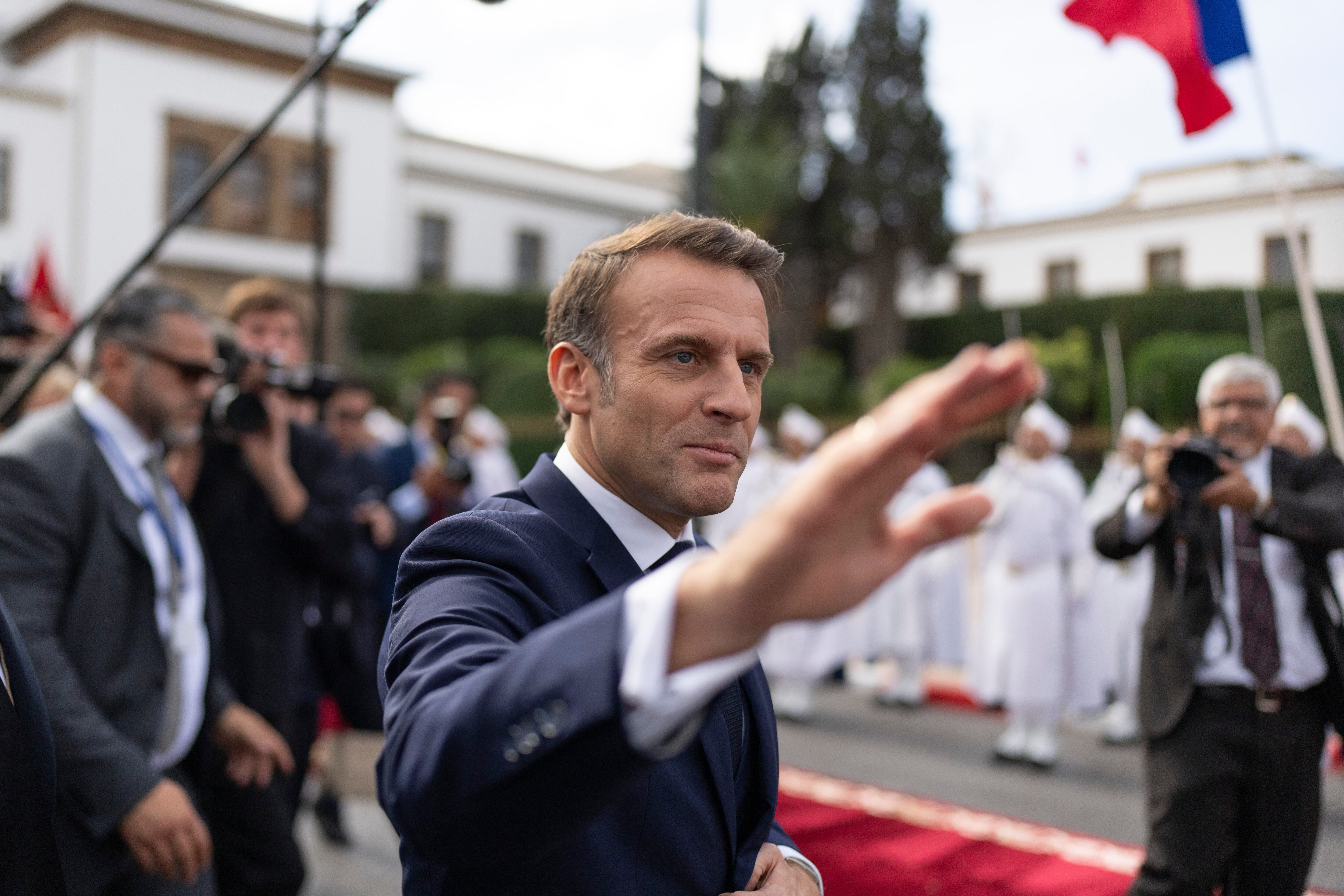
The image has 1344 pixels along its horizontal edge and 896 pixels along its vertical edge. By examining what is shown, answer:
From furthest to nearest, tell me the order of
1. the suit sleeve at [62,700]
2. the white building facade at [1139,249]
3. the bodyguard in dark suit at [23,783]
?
the white building facade at [1139,249]
the suit sleeve at [62,700]
the bodyguard in dark suit at [23,783]

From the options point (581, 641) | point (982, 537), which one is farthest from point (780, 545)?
point (982, 537)

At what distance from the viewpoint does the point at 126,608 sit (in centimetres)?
277

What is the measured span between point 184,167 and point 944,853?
1061 inches

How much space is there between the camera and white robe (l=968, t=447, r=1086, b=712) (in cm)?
745

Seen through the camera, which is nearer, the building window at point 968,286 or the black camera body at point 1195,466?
the black camera body at point 1195,466

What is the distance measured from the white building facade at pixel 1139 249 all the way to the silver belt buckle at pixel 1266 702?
50.9 ft

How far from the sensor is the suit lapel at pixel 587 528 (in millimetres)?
1555

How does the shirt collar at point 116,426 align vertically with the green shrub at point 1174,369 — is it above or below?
below

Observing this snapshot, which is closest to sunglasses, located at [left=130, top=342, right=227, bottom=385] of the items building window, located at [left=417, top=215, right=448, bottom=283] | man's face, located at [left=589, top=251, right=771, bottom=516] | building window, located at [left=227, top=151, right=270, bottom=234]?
man's face, located at [left=589, top=251, right=771, bottom=516]

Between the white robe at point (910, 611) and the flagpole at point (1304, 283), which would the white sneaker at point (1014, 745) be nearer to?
the white robe at point (910, 611)

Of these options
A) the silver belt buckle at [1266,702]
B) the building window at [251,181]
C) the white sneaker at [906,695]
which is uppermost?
the building window at [251,181]

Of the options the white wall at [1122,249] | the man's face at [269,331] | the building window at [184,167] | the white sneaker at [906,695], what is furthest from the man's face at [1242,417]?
the building window at [184,167]

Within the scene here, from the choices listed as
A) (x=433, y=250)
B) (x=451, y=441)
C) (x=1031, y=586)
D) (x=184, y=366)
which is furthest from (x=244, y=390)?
(x=433, y=250)

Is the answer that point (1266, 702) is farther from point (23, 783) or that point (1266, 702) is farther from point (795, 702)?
point (795, 702)
